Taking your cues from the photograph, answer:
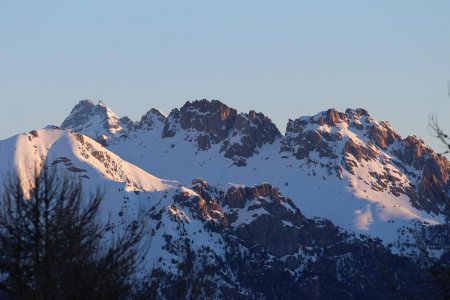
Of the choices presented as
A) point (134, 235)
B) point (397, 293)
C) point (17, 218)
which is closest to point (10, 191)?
point (17, 218)

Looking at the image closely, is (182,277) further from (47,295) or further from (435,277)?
(435,277)

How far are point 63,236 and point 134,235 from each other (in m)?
2.38

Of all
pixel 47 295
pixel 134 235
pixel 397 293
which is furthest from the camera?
pixel 134 235

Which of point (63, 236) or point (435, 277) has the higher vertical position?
point (63, 236)

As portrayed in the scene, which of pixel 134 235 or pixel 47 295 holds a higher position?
pixel 134 235

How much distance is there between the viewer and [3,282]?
126ft

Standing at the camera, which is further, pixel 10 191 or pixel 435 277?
pixel 10 191

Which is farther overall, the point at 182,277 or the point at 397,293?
the point at 182,277

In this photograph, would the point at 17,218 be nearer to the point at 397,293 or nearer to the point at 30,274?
the point at 30,274

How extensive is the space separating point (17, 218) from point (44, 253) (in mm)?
1504

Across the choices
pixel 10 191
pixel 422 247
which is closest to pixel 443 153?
pixel 422 247

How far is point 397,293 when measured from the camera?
33.0 meters

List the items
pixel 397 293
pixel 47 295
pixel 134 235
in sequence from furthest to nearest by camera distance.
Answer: pixel 134 235
pixel 47 295
pixel 397 293


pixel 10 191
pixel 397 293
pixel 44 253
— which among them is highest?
pixel 10 191
